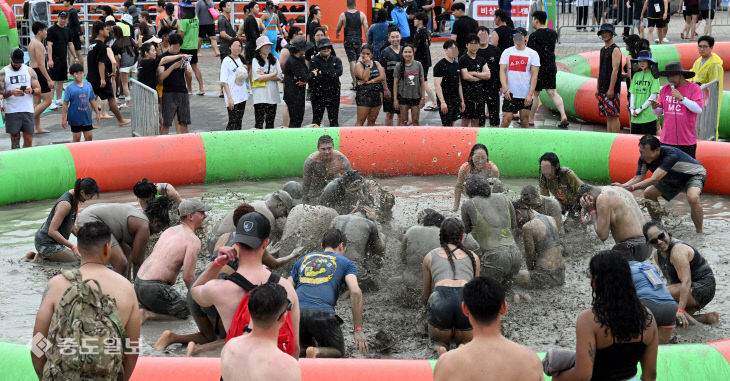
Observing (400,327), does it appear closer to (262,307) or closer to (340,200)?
(340,200)

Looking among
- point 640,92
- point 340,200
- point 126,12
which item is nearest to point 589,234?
point 340,200

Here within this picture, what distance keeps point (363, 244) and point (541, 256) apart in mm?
1416

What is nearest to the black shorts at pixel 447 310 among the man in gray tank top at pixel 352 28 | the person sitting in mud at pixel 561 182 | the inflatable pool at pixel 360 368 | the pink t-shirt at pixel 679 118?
the inflatable pool at pixel 360 368

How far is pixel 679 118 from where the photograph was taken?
31.0 feet

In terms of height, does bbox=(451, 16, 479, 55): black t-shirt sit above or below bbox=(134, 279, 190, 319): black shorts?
above

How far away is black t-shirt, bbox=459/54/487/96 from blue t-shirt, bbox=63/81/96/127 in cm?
473

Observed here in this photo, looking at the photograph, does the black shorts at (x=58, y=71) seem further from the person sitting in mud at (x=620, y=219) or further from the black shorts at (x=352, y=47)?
the person sitting in mud at (x=620, y=219)

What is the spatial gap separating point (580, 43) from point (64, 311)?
17.9m

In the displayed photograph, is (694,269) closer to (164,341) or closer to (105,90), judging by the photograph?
(164,341)

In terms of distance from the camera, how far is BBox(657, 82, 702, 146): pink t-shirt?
9.45 m

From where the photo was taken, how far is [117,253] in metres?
6.85

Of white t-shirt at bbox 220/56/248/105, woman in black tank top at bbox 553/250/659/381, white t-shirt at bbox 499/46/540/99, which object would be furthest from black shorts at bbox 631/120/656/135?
woman in black tank top at bbox 553/250/659/381

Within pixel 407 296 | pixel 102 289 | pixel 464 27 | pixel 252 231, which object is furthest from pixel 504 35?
pixel 102 289

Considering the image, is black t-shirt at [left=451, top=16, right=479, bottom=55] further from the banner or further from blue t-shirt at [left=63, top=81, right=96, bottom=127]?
blue t-shirt at [left=63, top=81, right=96, bottom=127]
